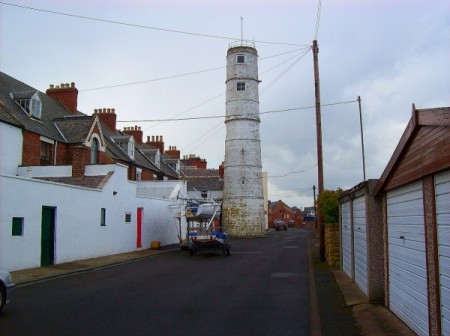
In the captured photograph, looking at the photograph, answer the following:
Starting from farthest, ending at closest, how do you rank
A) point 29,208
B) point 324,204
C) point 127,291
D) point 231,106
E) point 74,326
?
point 231,106 → point 324,204 → point 29,208 → point 127,291 → point 74,326

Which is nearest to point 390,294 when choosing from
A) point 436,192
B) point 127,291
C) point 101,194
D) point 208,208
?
point 436,192

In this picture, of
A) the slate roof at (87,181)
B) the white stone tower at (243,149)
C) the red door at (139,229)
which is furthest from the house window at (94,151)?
the white stone tower at (243,149)

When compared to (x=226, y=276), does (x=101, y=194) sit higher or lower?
higher

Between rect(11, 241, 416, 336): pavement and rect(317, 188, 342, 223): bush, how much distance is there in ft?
8.51

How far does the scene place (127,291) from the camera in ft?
42.5

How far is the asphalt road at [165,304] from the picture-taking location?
8.54 meters

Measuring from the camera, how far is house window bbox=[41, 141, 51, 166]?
2853 cm

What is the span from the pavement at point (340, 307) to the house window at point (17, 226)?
144 cm

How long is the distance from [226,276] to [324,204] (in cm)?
615

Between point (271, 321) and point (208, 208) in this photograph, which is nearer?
point (271, 321)

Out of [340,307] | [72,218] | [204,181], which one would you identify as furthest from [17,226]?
[204,181]

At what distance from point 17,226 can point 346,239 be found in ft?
39.7

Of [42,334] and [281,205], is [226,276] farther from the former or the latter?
[281,205]

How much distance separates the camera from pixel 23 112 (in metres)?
28.6
